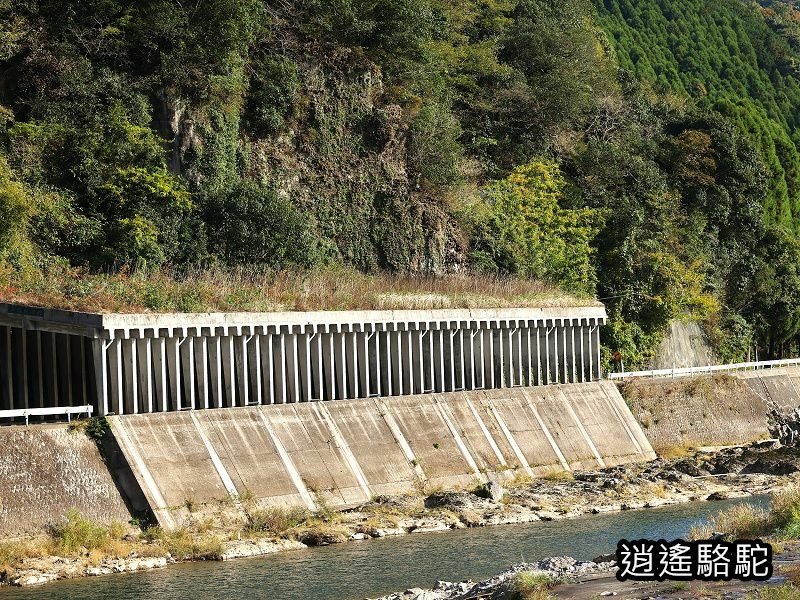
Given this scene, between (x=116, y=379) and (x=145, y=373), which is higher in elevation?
(x=116, y=379)

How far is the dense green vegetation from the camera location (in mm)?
59688

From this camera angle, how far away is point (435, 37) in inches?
3465

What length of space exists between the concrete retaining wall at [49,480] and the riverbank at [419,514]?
0.77m

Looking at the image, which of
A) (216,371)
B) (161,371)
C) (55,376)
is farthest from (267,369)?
(55,376)

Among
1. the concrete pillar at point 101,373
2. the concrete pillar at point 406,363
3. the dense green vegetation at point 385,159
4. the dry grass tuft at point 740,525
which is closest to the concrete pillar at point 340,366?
the concrete pillar at point 406,363

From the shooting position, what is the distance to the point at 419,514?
46.1 meters

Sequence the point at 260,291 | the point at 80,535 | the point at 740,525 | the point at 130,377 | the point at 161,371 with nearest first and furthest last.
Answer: the point at 740,525, the point at 80,535, the point at 130,377, the point at 161,371, the point at 260,291

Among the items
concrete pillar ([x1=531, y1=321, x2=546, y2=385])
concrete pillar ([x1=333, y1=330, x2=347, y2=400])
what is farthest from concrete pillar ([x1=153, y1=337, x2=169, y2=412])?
concrete pillar ([x1=531, y1=321, x2=546, y2=385])

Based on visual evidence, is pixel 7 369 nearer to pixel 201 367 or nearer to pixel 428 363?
pixel 201 367

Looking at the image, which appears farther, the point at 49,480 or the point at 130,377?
the point at 130,377

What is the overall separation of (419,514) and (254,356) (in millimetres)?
8167

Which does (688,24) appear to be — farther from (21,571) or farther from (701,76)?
(21,571)

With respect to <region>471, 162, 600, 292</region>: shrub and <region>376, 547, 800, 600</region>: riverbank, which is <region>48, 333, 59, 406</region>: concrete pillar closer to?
<region>376, 547, 800, 600</region>: riverbank

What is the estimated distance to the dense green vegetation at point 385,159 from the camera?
59688mm
